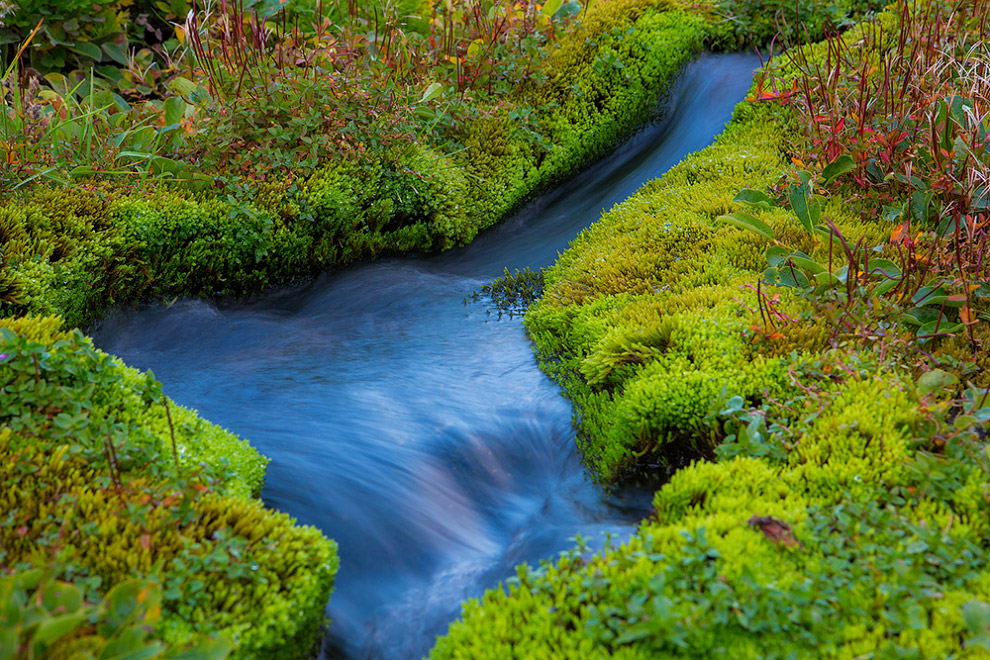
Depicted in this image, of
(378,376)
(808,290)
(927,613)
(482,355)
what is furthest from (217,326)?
(927,613)

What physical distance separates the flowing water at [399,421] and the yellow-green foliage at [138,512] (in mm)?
442

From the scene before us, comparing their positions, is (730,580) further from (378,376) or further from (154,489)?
(378,376)

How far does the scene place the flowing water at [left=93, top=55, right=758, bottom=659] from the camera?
328 cm

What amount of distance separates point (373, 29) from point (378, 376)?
3959 mm

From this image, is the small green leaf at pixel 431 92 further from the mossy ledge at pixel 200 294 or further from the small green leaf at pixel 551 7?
the small green leaf at pixel 551 7

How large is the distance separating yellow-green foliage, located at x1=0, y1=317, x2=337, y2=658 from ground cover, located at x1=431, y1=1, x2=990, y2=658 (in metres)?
0.66

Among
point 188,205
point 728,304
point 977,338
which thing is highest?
point 188,205

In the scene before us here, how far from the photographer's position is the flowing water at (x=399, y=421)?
3.28 meters

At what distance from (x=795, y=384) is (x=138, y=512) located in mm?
2887

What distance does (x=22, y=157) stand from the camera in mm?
4918

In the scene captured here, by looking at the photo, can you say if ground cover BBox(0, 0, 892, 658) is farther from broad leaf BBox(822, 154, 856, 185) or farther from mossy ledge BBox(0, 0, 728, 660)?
broad leaf BBox(822, 154, 856, 185)

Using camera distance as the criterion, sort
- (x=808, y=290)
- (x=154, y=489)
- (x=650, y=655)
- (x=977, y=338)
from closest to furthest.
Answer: (x=650, y=655), (x=154, y=489), (x=977, y=338), (x=808, y=290)

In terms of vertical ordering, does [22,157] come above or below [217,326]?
above

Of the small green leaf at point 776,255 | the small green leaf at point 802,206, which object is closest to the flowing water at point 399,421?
the small green leaf at point 776,255
